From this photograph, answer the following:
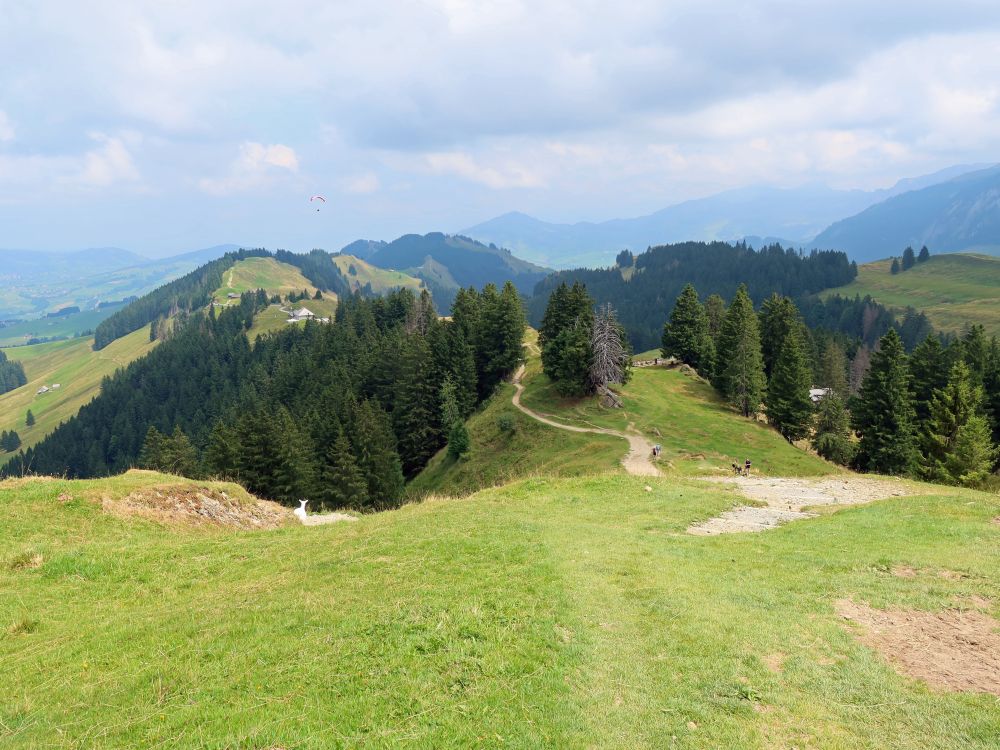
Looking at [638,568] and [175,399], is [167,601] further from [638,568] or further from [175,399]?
[175,399]

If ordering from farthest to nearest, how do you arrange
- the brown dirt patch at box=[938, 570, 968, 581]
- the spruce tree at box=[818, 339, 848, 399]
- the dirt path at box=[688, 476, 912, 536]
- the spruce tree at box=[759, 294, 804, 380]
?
the spruce tree at box=[818, 339, 848, 399], the spruce tree at box=[759, 294, 804, 380], the dirt path at box=[688, 476, 912, 536], the brown dirt patch at box=[938, 570, 968, 581]

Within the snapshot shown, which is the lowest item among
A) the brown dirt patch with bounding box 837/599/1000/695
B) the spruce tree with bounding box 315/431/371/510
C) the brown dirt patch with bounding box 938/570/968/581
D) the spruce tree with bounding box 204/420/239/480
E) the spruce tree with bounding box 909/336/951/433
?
the spruce tree with bounding box 315/431/371/510

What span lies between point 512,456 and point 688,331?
43.2 m

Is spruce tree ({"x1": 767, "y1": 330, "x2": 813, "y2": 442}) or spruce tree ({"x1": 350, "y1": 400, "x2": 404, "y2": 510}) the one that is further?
spruce tree ({"x1": 767, "y1": 330, "x2": 813, "y2": 442})

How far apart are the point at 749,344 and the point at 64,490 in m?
67.8

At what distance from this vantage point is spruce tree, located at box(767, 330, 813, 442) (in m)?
61.9

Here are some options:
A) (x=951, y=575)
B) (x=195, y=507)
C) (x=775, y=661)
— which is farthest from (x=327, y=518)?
(x=951, y=575)

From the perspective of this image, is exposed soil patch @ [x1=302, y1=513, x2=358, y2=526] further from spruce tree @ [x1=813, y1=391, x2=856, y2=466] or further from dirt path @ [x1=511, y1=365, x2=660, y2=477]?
spruce tree @ [x1=813, y1=391, x2=856, y2=466]

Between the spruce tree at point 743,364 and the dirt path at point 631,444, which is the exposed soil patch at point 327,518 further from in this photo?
the spruce tree at point 743,364

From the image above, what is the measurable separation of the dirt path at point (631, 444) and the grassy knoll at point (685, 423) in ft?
3.83

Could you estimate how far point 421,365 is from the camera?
83.1 meters

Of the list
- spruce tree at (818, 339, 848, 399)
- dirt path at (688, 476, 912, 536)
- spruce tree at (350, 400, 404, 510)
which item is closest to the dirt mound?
dirt path at (688, 476, 912, 536)

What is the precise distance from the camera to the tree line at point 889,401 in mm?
48688

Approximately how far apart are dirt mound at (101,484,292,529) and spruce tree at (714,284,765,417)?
5823 cm
